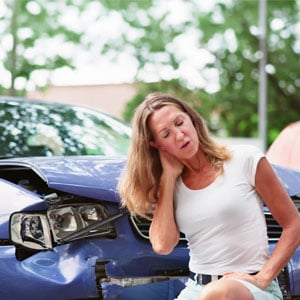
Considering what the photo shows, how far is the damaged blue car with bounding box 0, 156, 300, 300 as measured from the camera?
3.11 meters

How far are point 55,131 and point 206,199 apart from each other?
2.29m

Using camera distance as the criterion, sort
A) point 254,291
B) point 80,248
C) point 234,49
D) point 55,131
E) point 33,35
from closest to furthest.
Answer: point 254,291 < point 80,248 < point 55,131 < point 33,35 < point 234,49

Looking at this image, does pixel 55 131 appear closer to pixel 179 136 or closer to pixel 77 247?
pixel 77 247

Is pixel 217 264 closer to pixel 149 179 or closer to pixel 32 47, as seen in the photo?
pixel 149 179

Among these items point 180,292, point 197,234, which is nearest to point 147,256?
point 180,292

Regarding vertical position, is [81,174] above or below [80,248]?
above

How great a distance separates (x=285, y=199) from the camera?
9.04ft

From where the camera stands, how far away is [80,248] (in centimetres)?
317

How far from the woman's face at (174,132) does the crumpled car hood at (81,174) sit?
1.52 ft

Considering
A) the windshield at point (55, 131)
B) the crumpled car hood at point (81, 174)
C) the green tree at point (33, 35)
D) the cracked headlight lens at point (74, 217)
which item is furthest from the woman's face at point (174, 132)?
the green tree at point (33, 35)

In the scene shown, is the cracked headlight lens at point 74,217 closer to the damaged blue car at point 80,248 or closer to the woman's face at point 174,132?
the damaged blue car at point 80,248

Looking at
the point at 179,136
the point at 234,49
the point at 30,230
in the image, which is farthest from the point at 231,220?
the point at 234,49

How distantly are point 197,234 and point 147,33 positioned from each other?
18048 millimetres

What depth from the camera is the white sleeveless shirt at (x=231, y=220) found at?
276 cm
